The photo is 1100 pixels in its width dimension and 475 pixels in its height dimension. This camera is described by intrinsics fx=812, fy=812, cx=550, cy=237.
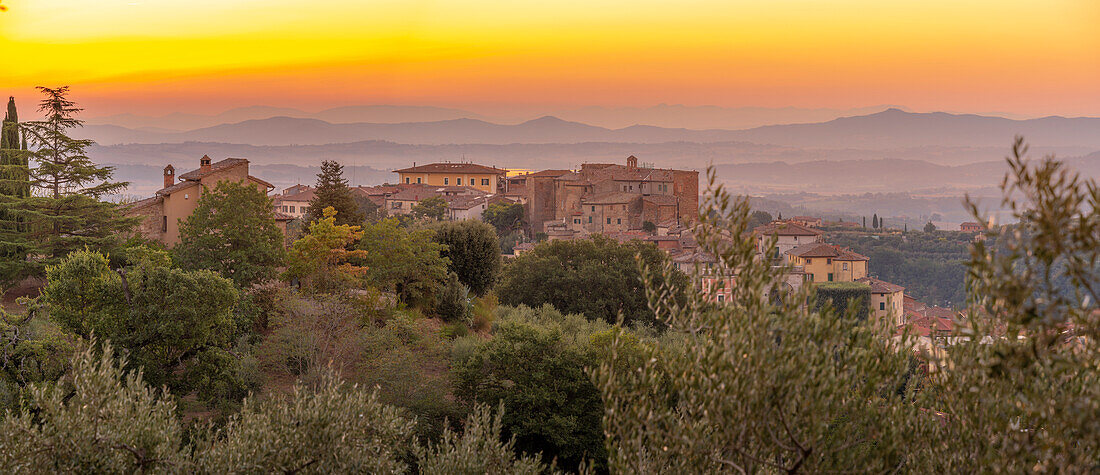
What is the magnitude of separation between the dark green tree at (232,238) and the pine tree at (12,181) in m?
5.59

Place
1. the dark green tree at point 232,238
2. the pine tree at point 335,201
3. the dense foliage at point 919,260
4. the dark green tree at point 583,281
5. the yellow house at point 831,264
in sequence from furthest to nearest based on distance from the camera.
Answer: the dense foliage at point 919,260
the yellow house at point 831,264
the pine tree at point 335,201
the dark green tree at point 583,281
the dark green tree at point 232,238

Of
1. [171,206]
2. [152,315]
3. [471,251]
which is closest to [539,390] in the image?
[152,315]

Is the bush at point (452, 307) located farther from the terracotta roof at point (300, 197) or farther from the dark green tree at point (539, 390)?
the terracotta roof at point (300, 197)

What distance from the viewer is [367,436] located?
40.2ft

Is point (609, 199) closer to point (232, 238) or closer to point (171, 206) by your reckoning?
point (171, 206)

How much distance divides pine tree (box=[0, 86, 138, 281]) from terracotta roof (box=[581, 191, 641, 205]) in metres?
61.4

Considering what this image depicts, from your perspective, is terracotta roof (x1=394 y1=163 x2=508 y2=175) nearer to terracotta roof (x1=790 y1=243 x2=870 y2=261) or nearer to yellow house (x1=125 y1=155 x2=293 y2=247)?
terracotta roof (x1=790 y1=243 x2=870 y2=261)

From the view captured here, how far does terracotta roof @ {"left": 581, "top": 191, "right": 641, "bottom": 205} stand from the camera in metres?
88.3

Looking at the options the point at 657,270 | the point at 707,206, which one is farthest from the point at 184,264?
the point at 707,206

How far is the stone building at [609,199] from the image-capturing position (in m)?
88.1

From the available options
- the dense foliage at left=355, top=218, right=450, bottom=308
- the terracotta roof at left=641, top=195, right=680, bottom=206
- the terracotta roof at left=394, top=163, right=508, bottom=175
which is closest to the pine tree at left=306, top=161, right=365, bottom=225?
the dense foliage at left=355, top=218, right=450, bottom=308

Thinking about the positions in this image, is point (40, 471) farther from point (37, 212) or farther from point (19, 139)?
point (19, 139)

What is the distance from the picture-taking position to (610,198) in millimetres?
90500

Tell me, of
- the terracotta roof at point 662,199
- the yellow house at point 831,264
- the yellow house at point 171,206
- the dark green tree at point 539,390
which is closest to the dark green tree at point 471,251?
the yellow house at point 171,206
